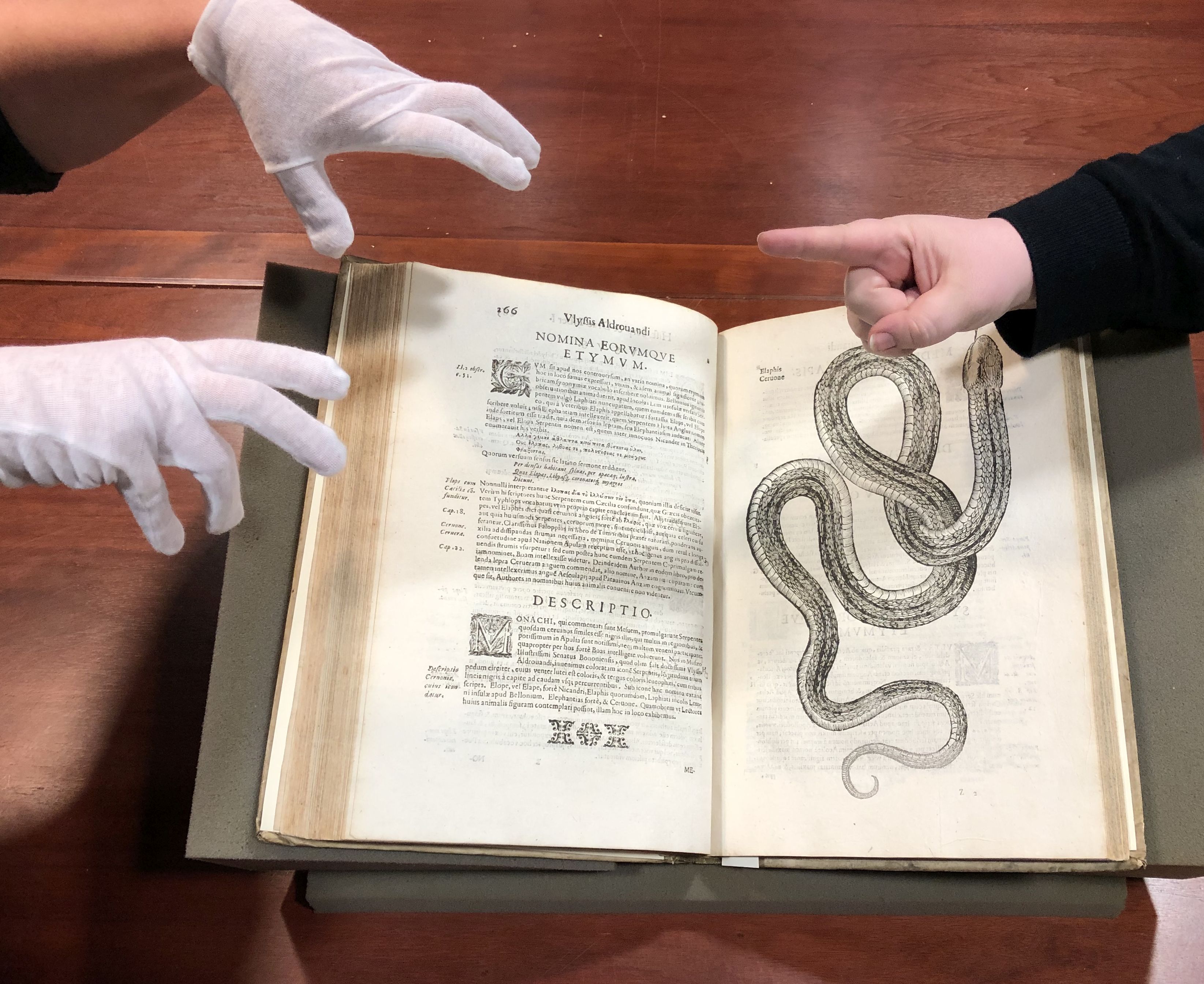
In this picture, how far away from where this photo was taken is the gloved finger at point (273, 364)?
38cm

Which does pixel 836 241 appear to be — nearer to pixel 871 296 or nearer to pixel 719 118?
pixel 871 296

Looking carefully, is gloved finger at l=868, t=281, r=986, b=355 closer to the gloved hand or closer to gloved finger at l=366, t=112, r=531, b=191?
the gloved hand

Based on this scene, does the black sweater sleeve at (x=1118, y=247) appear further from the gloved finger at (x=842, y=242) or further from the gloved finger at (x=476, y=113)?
the gloved finger at (x=476, y=113)

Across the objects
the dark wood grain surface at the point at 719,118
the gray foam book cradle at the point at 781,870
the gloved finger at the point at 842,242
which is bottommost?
the gray foam book cradle at the point at 781,870

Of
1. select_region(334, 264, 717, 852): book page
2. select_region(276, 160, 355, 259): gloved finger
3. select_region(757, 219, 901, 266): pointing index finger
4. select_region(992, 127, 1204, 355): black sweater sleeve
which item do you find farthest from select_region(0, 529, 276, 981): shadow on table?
select_region(992, 127, 1204, 355): black sweater sleeve

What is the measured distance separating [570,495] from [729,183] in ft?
0.80

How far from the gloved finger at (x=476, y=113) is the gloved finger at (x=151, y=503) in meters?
0.22

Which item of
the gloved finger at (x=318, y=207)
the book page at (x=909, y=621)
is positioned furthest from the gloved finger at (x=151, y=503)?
the book page at (x=909, y=621)

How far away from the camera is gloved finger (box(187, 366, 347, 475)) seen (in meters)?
0.38

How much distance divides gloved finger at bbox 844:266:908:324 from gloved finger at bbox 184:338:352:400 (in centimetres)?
26

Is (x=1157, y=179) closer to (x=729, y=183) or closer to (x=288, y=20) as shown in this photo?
(x=729, y=183)

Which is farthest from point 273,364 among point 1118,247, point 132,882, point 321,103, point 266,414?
point 1118,247

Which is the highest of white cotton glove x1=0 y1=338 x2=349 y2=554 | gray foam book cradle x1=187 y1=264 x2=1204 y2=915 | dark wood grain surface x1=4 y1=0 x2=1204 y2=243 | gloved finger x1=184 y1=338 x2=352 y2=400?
dark wood grain surface x1=4 y1=0 x2=1204 y2=243

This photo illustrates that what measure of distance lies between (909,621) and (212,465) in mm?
341
